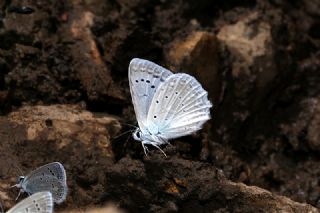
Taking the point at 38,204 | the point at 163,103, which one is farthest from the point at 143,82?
the point at 38,204

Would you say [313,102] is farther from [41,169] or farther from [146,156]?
[41,169]

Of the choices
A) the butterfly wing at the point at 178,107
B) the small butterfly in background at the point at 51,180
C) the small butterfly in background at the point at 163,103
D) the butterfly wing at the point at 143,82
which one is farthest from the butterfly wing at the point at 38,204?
the butterfly wing at the point at 178,107

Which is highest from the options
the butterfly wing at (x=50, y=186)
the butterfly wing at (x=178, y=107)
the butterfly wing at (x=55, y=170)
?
the butterfly wing at (x=178, y=107)

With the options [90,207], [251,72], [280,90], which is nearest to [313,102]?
[280,90]

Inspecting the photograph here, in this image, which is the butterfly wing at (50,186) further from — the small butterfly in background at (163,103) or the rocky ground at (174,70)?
the small butterfly in background at (163,103)

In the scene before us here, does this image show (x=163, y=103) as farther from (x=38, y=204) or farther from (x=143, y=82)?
(x=38, y=204)

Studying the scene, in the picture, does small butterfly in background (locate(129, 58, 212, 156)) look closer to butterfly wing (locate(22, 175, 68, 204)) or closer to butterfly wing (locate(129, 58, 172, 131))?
butterfly wing (locate(129, 58, 172, 131))

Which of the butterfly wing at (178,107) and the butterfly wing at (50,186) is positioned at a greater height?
the butterfly wing at (178,107)

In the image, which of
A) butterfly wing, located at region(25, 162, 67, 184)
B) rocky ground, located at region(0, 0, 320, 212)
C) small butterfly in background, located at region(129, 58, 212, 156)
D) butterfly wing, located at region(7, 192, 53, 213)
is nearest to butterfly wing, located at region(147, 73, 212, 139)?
small butterfly in background, located at region(129, 58, 212, 156)
